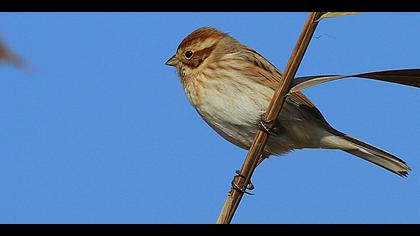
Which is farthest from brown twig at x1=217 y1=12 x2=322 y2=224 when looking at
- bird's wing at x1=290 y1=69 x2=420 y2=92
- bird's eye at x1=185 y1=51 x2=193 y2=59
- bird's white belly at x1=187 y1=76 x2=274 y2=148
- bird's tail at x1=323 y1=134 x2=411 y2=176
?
bird's eye at x1=185 y1=51 x2=193 y2=59

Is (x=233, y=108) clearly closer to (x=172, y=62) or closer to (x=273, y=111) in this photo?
(x=172, y=62)

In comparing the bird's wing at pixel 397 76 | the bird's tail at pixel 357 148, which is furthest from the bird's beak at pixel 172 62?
the bird's wing at pixel 397 76

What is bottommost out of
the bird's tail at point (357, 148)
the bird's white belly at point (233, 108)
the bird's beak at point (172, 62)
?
the bird's white belly at point (233, 108)

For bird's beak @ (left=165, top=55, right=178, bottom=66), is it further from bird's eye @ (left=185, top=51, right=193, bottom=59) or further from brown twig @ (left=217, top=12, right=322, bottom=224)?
brown twig @ (left=217, top=12, right=322, bottom=224)

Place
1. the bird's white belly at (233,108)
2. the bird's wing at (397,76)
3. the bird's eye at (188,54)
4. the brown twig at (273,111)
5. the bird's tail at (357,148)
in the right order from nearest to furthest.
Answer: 1. the bird's wing at (397,76)
2. the brown twig at (273,111)
3. the bird's white belly at (233,108)
4. the bird's tail at (357,148)
5. the bird's eye at (188,54)

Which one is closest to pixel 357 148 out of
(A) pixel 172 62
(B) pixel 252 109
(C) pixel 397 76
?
(B) pixel 252 109

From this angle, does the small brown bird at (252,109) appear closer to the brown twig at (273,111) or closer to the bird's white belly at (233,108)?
the bird's white belly at (233,108)

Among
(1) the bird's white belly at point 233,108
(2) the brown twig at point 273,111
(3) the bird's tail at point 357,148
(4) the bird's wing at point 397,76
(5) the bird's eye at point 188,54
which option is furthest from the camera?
(5) the bird's eye at point 188,54
